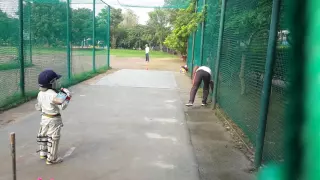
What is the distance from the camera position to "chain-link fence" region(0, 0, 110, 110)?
7.14 m

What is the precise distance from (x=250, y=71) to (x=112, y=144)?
2542 millimetres

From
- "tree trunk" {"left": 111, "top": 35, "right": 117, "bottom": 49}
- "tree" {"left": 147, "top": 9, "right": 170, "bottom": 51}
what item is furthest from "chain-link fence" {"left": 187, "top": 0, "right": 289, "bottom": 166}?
"tree trunk" {"left": 111, "top": 35, "right": 117, "bottom": 49}

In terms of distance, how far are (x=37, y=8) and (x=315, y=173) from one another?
9.13 meters

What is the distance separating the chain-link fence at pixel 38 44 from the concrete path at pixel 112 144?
4.27 feet

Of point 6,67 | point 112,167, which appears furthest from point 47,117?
point 6,67

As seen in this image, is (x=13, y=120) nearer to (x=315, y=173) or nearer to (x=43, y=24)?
(x=43, y=24)

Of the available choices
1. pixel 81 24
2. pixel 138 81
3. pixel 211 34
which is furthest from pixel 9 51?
pixel 138 81

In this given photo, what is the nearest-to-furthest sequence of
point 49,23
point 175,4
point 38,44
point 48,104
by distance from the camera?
1. point 48,104
2. point 38,44
3. point 49,23
4. point 175,4

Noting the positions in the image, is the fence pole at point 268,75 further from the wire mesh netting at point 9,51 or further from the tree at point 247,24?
the wire mesh netting at point 9,51

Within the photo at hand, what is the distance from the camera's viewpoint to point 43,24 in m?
8.91

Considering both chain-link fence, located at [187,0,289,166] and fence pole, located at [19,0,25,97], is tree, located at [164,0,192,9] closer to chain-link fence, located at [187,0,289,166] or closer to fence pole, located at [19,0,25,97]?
chain-link fence, located at [187,0,289,166]

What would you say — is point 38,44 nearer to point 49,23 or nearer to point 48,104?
point 49,23

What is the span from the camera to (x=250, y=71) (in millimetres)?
5188

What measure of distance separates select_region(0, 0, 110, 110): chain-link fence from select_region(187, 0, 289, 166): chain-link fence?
4.84m
